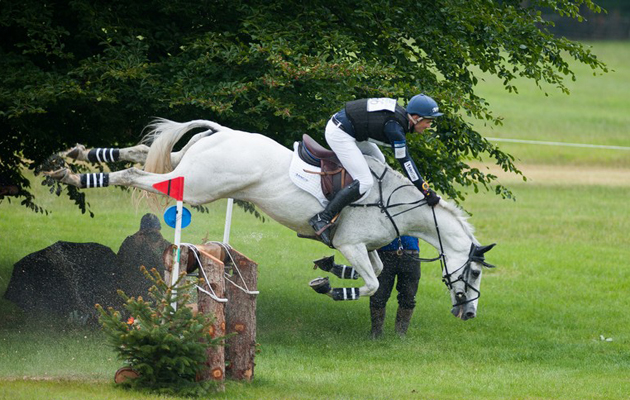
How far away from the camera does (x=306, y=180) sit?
949cm

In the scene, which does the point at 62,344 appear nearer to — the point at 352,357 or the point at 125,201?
the point at 352,357

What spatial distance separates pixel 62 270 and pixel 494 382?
628 centimetres

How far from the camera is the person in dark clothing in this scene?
12672mm

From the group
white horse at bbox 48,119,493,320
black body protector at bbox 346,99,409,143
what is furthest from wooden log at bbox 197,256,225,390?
black body protector at bbox 346,99,409,143

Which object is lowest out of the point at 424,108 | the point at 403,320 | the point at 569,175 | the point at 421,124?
the point at 569,175

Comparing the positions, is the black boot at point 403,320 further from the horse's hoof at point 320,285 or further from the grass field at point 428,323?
the horse's hoof at point 320,285

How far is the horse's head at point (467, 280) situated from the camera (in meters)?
10.1

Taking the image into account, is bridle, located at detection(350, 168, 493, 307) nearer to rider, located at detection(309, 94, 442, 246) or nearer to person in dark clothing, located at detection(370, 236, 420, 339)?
rider, located at detection(309, 94, 442, 246)

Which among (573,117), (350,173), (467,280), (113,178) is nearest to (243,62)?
(350,173)

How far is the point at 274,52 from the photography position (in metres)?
11.5

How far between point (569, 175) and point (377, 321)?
1959cm

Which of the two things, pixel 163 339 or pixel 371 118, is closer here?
pixel 163 339

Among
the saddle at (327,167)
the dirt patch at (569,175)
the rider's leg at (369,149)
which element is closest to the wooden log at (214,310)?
the saddle at (327,167)

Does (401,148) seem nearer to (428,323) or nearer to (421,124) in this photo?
(421,124)
